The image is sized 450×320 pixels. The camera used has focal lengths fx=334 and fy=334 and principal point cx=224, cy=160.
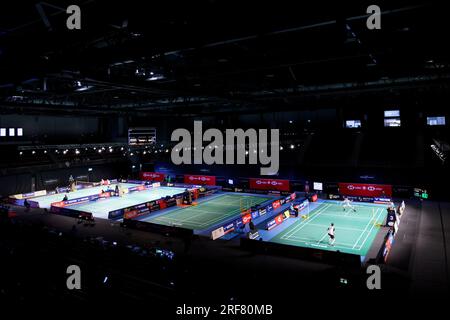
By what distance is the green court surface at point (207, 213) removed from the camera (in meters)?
23.8

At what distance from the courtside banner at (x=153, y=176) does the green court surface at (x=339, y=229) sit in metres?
23.5

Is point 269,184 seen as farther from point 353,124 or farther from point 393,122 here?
point 393,122

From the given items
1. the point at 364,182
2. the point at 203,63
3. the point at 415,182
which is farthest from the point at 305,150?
the point at 203,63

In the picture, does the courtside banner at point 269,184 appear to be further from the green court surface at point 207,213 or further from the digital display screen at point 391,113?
the digital display screen at point 391,113

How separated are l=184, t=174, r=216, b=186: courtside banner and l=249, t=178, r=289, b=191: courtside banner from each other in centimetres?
495

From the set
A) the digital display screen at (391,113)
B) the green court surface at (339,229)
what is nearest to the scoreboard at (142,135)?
the green court surface at (339,229)

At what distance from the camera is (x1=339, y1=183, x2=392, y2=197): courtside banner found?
30469 millimetres

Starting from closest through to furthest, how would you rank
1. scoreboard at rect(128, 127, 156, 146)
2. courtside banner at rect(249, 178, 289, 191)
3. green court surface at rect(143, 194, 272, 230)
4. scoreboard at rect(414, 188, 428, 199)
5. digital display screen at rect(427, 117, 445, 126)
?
green court surface at rect(143, 194, 272, 230) < scoreboard at rect(414, 188, 428, 199) < courtside banner at rect(249, 178, 289, 191) < digital display screen at rect(427, 117, 445, 126) < scoreboard at rect(128, 127, 156, 146)

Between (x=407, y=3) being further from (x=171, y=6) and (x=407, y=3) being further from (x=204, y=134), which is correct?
(x=204, y=134)

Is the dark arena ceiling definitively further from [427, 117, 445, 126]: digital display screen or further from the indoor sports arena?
[427, 117, 445, 126]: digital display screen

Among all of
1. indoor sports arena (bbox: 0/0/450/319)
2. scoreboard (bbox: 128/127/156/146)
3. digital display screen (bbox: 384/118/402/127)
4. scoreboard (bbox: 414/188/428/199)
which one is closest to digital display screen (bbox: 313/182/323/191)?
indoor sports arena (bbox: 0/0/450/319)

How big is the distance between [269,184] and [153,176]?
17.4m
